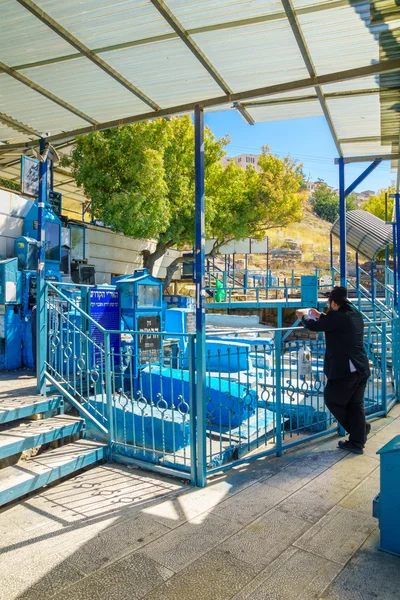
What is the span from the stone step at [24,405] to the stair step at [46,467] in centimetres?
50

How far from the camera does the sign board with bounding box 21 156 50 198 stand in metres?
5.06

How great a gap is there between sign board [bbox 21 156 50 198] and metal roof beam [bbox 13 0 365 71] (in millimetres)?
1349

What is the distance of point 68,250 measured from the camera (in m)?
10.7

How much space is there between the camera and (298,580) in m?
2.52

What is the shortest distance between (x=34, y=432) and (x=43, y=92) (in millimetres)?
3381

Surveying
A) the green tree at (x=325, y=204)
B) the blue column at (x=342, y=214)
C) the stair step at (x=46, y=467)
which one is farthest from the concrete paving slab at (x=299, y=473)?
the green tree at (x=325, y=204)

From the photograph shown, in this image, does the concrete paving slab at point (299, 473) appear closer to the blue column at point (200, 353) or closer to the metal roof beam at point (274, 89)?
the blue column at point (200, 353)

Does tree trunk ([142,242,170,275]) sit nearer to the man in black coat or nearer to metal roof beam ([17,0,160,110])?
metal roof beam ([17,0,160,110])

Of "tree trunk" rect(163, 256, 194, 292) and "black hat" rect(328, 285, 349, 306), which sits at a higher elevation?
"tree trunk" rect(163, 256, 194, 292)

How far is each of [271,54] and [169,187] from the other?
11999 millimetres

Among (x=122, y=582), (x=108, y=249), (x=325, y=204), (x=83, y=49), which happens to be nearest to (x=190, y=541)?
(x=122, y=582)

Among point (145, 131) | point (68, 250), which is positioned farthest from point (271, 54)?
point (145, 131)

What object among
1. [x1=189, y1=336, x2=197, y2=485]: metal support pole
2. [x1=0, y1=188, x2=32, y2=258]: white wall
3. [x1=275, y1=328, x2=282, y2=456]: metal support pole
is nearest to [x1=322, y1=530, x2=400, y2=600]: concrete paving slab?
[x1=189, y1=336, x2=197, y2=485]: metal support pole

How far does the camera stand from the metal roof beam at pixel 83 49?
10.2 ft
